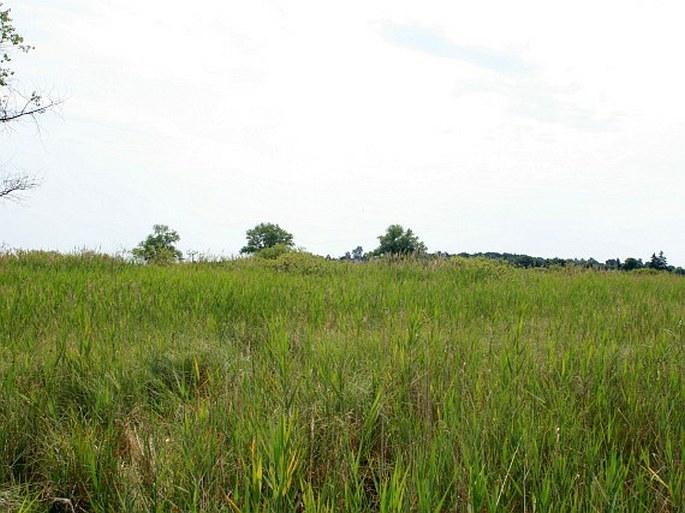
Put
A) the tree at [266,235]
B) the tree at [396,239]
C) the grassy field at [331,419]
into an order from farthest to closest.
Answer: the tree at [266,235]
the tree at [396,239]
the grassy field at [331,419]

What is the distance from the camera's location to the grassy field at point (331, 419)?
1.91 metres

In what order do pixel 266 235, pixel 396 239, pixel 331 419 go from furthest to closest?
pixel 266 235 → pixel 396 239 → pixel 331 419

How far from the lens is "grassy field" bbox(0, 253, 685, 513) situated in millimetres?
1912

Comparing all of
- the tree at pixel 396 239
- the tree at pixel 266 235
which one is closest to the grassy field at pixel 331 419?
the tree at pixel 396 239

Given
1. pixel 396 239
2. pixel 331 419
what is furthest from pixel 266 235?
pixel 331 419

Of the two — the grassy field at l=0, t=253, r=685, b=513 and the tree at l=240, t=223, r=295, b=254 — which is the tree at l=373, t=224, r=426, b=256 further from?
the grassy field at l=0, t=253, r=685, b=513

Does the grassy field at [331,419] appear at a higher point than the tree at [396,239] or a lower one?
lower

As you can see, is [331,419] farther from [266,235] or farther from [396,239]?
[266,235]

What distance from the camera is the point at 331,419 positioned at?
8.02ft

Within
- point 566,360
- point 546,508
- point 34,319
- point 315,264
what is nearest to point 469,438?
point 546,508

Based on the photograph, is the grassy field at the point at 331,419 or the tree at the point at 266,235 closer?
the grassy field at the point at 331,419

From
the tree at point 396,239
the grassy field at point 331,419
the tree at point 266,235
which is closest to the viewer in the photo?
the grassy field at point 331,419

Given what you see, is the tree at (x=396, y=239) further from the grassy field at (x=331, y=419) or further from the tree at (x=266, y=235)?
the grassy field at (x=331, y=419)

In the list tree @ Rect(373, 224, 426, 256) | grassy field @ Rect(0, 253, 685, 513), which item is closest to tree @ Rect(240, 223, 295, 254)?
tree @ Rect(373, 224, 426, 256)
